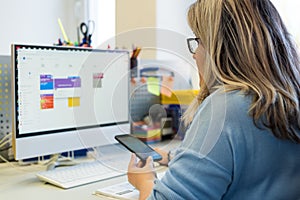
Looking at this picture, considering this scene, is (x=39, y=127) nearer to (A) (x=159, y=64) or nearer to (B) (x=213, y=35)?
(B) (x=213, y=35)

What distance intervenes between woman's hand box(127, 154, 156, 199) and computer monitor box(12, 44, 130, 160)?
1.11ft

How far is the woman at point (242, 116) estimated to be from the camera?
2.36 ft

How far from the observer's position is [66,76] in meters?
1.26

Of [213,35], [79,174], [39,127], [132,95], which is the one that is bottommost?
[79,174]

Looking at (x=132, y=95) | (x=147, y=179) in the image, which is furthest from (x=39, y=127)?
(x=132, y=95)

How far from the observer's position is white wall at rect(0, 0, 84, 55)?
227cm

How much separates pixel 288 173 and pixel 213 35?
314 millimetres

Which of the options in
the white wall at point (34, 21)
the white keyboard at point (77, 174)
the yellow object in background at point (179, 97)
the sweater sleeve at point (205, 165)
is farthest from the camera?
the white wall at point (34, 21)

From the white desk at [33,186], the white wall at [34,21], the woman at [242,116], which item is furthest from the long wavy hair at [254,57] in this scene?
the white wall at [34,21]

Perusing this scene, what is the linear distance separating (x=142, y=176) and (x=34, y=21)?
1727 mm

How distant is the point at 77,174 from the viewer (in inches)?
46.7

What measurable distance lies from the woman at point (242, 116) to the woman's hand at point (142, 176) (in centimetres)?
18

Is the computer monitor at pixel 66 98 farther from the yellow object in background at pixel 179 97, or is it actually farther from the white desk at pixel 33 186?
the yellow object in background at pixel 179 97

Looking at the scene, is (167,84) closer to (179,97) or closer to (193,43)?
(179,97)
